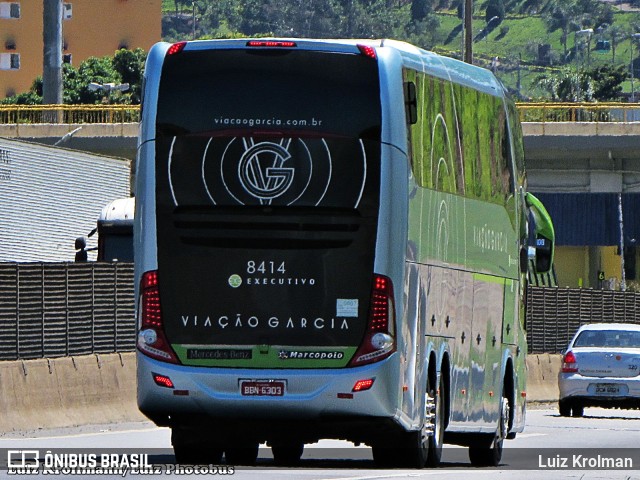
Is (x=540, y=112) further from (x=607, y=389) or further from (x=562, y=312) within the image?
(x=607, y=389)

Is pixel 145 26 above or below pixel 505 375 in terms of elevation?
above

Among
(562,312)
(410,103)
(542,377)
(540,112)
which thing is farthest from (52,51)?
(410,103)

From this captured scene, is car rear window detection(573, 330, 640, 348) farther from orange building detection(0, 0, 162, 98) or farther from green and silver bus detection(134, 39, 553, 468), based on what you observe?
orange building detection(0, 0, 162, 98)

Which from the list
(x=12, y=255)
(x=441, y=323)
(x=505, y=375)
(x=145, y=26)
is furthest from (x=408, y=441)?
(x=145, y=26)

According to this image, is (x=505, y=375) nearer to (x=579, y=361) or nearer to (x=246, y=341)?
(x=246, y=341)

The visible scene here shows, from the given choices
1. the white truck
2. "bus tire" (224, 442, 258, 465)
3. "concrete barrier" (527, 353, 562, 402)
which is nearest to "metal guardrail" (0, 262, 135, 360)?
"bus tire" (224, 442, 258, 465)

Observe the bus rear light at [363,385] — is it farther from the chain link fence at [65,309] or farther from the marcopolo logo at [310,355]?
the chain link fence at [65,309]

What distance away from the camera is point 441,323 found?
56.0 feet

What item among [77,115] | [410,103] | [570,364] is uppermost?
[77,115]

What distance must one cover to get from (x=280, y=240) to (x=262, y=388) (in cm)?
121

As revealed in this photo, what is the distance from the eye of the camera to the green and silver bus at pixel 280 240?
50.4ft

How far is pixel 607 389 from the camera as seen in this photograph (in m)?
30.3

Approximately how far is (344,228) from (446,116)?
7.64 ft

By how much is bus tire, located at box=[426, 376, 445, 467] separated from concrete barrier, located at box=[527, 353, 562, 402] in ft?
61.6
